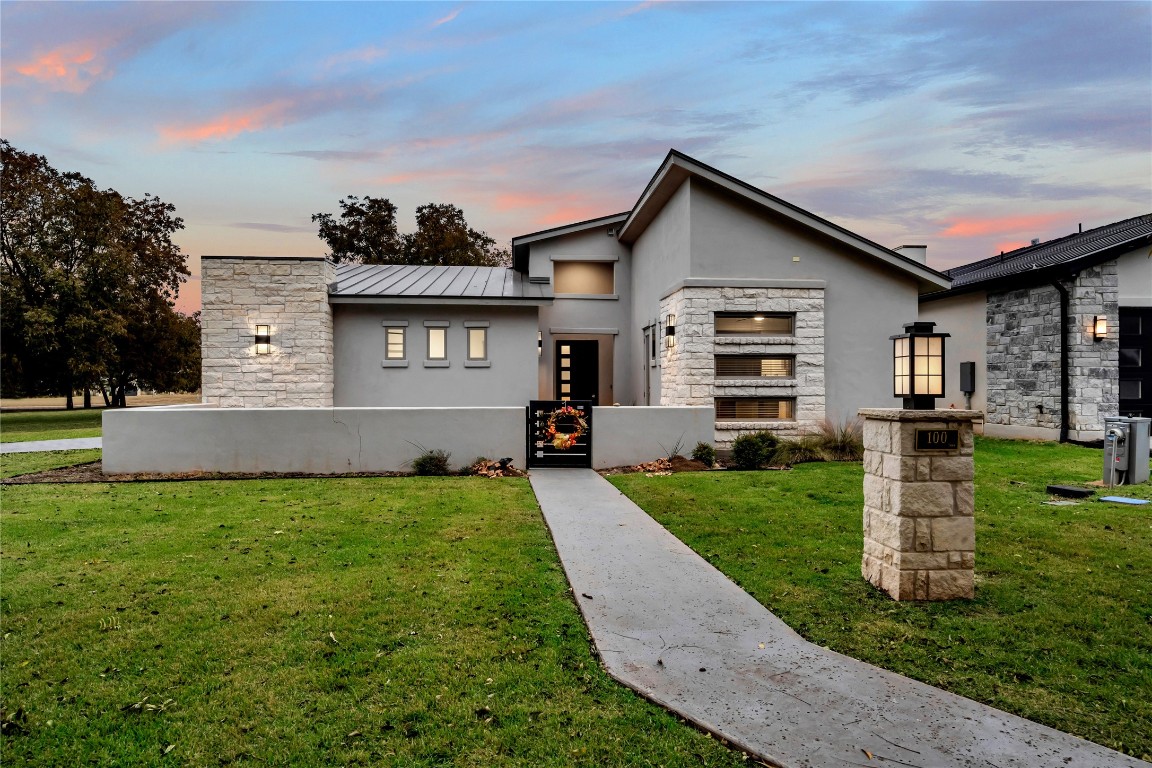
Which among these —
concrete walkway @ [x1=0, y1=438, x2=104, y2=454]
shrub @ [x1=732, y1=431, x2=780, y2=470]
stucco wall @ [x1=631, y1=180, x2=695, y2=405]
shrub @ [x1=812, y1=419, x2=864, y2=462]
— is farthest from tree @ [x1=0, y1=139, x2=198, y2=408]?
shrub @ [x1=812, y1=419, x2=864, y2=462]

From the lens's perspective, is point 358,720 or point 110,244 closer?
point 358,720

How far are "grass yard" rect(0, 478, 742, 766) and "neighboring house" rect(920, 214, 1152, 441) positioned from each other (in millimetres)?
13928

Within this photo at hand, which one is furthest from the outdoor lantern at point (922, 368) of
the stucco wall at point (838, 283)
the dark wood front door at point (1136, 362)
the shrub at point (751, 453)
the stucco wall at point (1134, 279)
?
the dark wood front door at point (1136, 362)

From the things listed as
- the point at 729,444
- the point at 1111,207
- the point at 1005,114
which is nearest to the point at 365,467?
the point at 729,444

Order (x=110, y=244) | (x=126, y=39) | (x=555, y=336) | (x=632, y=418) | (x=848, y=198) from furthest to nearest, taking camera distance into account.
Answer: (x=110, y=244)
(x=848, y=198)
(x=555, y=336)
(x=632, y=418)
(x=126, y=39)

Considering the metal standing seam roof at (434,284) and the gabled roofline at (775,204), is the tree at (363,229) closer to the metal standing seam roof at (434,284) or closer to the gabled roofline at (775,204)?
the metal standing seam roof at (434,284)

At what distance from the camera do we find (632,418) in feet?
36.4

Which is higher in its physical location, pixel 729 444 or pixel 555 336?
pixel 555 336

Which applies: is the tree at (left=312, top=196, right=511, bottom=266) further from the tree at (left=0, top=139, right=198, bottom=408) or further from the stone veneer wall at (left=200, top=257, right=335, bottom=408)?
the stone veneer wall at (left=200, top=257, right=335, bottom=408)

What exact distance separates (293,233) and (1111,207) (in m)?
38.9

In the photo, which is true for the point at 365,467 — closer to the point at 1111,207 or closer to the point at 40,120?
the point at 40,120

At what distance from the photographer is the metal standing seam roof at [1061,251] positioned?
13667 mm

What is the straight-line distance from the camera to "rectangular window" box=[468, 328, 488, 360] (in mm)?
15672

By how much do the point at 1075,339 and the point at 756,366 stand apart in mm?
7515
